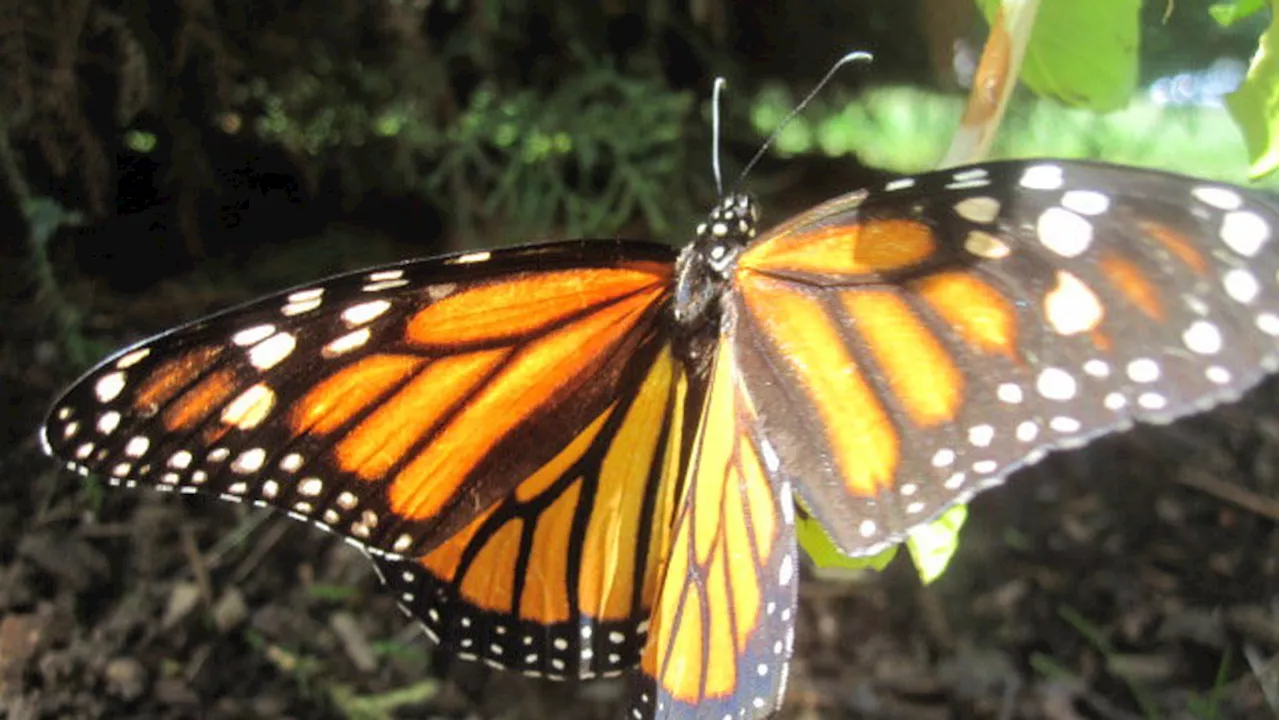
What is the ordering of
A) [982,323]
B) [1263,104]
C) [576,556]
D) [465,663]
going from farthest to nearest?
[465,663] < [576,556] < [982,323] < [1263,104]

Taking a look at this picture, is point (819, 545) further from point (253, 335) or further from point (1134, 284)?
point (253, 335)

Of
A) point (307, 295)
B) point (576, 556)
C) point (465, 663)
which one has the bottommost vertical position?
point (465, 663)

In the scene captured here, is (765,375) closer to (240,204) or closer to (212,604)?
(212,604)

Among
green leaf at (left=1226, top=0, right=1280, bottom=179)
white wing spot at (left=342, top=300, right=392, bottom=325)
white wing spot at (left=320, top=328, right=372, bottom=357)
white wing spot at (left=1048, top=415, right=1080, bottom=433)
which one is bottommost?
white wing spot at (left=1048, top=415, right=1080, bottom=433)

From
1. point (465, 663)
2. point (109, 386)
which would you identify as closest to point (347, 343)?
point (109, 386)

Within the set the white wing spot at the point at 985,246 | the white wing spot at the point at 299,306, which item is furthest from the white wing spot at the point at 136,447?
the white wing spot at the point at 985,246

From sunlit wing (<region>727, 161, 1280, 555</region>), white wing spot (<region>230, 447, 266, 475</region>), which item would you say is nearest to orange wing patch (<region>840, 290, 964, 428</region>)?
sunlit wing (<region>727, 161, 1280, 555</region>)

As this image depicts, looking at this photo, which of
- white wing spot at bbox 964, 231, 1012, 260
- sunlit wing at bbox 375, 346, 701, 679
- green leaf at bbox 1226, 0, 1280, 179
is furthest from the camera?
sunlit wing at bbox 375, 346, 701, 679

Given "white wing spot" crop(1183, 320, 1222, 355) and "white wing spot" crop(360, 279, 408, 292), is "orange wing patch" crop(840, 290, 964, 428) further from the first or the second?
"white wing spot" crop(360, 279, 408, 292)
